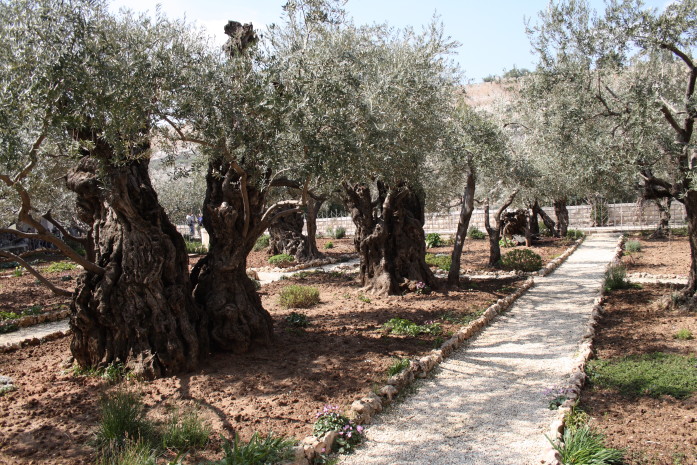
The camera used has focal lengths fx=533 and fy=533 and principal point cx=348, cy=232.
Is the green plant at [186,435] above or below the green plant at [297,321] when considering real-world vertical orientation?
below

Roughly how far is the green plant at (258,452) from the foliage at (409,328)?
4154 millimetres

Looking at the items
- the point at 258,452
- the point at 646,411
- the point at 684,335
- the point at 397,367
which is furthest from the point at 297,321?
the point at 684,335

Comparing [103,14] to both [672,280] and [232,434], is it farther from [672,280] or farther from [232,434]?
[672,280]

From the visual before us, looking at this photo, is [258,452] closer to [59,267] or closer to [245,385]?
[245,385]

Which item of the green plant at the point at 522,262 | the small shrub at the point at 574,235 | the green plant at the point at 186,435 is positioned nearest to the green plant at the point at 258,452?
the green plant at the point at 186,435

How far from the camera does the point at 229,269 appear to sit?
24.7ft

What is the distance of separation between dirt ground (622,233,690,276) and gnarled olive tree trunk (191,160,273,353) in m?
11.7

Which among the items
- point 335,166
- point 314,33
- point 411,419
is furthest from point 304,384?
point 314,33

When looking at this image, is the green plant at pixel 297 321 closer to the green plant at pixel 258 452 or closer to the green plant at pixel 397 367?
the green plant at pixel 397 367

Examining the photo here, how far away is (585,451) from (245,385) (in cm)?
366

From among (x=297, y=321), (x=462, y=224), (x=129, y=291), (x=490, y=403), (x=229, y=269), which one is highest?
(x=462, y=224)

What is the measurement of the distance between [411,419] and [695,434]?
2.59 meters

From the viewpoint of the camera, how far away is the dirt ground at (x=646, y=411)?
4598mm

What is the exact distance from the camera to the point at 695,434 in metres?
4.86
